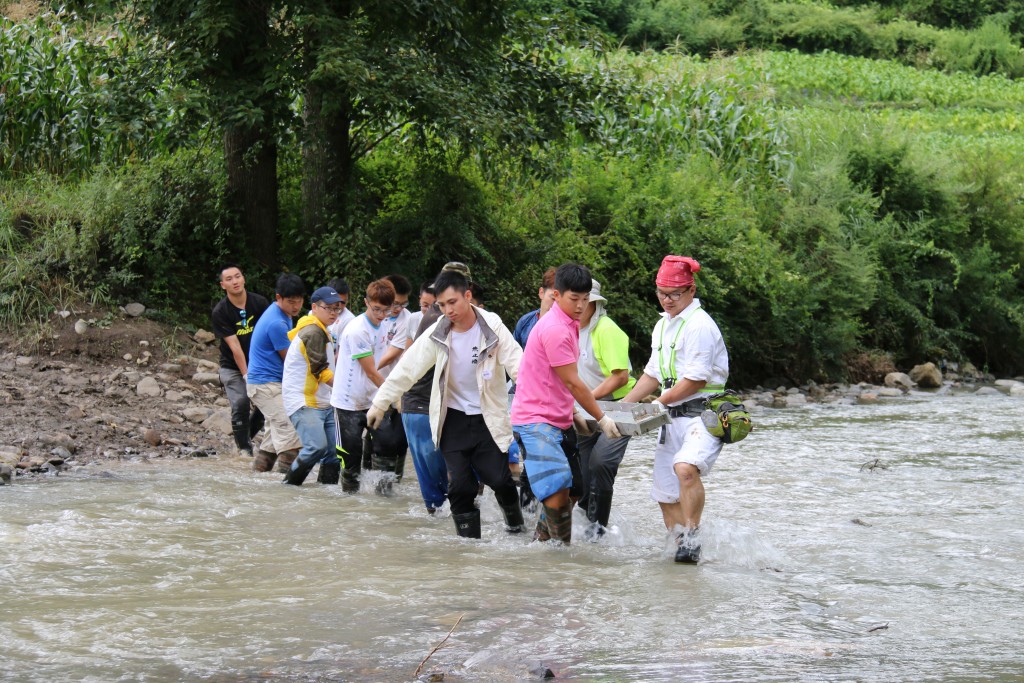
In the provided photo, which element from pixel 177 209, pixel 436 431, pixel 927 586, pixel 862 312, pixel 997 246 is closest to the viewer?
pixel 927 586

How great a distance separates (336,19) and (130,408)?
5.08 m

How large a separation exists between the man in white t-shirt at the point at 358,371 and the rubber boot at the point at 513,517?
1.76 metres

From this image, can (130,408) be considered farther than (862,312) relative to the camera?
No

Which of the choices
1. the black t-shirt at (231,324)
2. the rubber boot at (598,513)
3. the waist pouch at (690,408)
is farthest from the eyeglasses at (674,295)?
the black t-shirt at (231,324)

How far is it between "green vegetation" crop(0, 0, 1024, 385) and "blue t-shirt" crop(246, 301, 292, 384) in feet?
12.8

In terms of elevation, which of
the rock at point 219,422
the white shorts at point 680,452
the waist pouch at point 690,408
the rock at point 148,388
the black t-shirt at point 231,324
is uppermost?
the black t-shirt at point 231,324

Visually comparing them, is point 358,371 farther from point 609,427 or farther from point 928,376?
point 928,376

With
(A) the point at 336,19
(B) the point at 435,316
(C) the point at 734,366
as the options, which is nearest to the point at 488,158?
(A) the point at 336,19

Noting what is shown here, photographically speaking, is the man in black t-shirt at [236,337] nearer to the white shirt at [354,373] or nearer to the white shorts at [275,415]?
the white shorts at [275,415]

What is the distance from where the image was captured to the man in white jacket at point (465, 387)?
7.41m

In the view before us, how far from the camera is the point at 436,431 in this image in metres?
7.41

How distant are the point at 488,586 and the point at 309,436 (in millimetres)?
3201

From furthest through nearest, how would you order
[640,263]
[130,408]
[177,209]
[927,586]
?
[640,263], [177,209], [130,408], [927,586]

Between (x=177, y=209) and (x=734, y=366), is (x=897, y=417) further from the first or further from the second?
(x=177, y=209)
